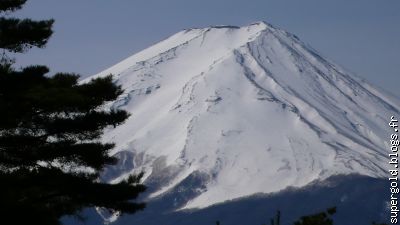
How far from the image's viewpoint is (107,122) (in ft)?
57.0

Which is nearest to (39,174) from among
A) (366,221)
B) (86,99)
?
(86,99)

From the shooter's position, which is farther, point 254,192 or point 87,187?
point 254,192

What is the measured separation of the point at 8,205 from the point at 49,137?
265 cm

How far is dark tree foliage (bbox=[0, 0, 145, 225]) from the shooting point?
1546 cm

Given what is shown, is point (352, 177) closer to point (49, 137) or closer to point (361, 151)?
point (361, 151)

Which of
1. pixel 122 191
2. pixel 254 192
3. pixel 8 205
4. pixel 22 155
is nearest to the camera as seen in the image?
pixel 8 205

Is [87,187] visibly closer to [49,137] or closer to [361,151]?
[49,137]

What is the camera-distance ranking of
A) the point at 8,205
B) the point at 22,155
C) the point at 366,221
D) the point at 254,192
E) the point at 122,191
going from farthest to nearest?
1. the point at 254,192
2. the point at 366,221
3. the point at 122,191
4. the point at 22,155
5. the point at 8,205

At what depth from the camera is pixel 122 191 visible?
57.8 ft

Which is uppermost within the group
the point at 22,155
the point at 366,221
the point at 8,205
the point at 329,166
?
the point at 329,166

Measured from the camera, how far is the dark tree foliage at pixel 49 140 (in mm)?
15461

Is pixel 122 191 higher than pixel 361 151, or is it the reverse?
pixel 361 151

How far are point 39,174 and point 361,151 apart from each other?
→ 17576 cm

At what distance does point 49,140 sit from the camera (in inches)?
669
